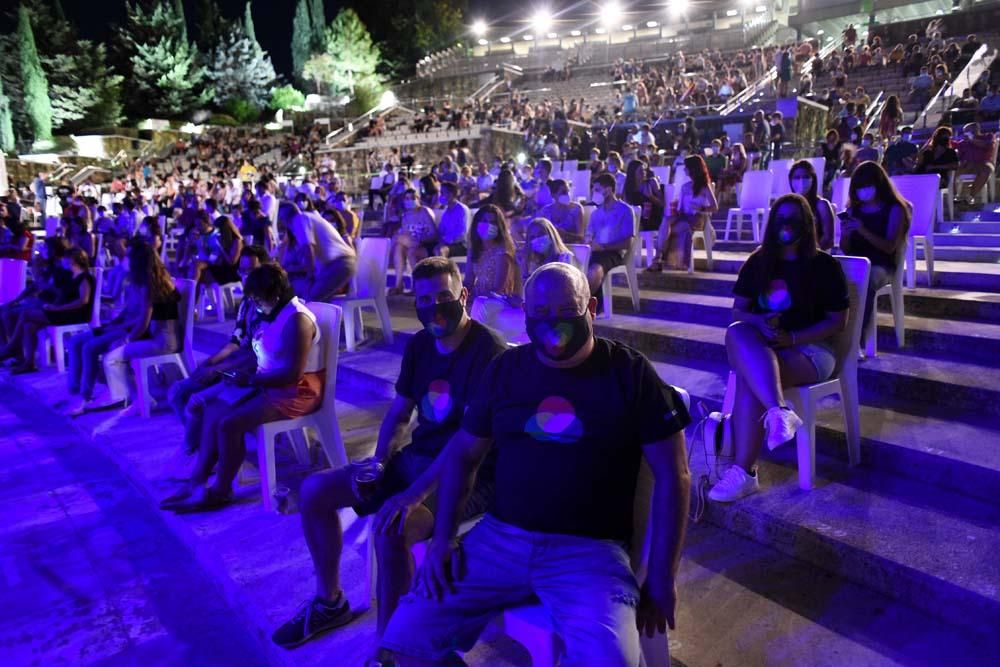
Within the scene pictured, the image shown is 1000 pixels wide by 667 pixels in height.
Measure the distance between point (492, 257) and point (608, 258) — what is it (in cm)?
136

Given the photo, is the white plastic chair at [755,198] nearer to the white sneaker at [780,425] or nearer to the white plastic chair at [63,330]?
the white sneaker at [780,425]

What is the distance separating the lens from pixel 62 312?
261 inches

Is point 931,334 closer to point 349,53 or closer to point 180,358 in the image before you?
point 180,358

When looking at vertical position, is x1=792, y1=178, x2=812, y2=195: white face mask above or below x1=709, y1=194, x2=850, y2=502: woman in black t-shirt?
above

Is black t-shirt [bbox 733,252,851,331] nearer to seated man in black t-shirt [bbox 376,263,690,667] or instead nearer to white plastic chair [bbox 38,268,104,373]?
seated man in black t-shirt [bbox 376,263,690,667]

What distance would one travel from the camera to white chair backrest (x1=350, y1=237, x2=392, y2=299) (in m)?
5.93

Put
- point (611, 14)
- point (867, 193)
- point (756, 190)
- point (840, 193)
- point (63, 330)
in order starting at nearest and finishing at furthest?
point (867, 193)
point (840, 193)
point (63, 330)
point (756, 190)
point (611, 14)

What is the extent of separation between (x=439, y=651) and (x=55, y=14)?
47.0 metres

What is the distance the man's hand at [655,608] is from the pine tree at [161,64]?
4531 centimetres

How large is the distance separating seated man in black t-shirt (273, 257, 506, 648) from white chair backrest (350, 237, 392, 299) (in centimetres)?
347

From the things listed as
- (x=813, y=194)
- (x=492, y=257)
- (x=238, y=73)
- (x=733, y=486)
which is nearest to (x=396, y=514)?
(x=733, y=486)

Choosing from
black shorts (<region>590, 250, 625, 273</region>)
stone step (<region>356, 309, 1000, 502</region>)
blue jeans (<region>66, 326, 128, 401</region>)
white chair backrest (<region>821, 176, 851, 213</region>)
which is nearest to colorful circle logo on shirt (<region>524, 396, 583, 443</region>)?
stone step (<region>356, 309, 1000, 502</region>)

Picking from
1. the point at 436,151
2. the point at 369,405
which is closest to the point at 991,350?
the point at 369,405

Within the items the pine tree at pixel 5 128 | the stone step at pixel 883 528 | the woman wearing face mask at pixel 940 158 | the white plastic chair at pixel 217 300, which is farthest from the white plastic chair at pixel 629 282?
the pine tree at pixel 5 128
